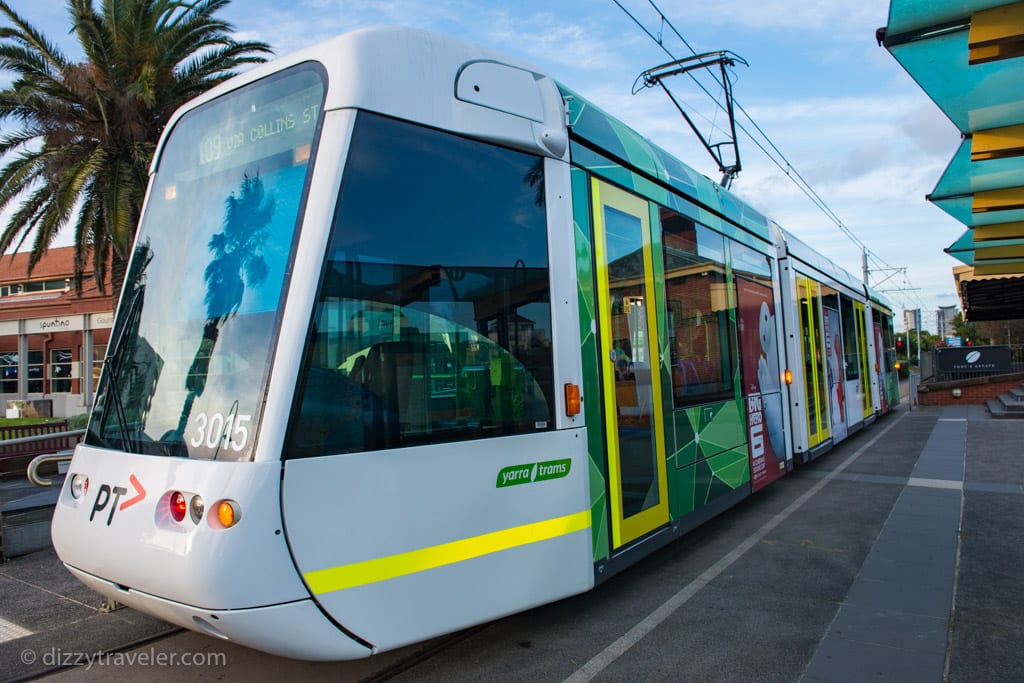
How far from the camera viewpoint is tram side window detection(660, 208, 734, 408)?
231 inches

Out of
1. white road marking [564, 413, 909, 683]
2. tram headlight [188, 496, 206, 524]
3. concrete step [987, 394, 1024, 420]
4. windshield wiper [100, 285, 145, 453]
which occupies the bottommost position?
white road marking [564, 413, 909, 683]

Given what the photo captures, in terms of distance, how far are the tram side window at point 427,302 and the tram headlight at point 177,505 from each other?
1.85ft

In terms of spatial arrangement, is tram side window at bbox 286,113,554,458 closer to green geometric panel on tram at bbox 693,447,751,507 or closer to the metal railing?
green geometric panel on tram at bbox 693,447,751,507

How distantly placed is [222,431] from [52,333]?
1358 inches

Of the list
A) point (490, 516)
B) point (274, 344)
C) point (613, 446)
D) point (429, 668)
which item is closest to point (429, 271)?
point (274, 344)

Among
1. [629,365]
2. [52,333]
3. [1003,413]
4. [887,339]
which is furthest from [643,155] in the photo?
[52,333]

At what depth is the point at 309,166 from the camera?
3414 millimetres

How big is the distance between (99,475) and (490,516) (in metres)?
2.00

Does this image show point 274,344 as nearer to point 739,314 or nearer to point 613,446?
point 613,446

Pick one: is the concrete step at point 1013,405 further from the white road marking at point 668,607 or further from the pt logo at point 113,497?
the pt logo at point 113,497

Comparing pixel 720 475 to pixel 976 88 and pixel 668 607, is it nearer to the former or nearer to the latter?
pixel 668 607

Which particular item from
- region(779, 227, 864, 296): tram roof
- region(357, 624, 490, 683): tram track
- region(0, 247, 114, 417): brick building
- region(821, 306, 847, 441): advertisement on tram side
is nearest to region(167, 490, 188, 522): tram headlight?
region(357, 624, 490, 683): tram track

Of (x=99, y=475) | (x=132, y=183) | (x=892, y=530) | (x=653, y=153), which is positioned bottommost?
(x=892, y=530)

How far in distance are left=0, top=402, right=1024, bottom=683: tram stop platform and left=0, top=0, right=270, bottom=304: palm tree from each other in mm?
9181
